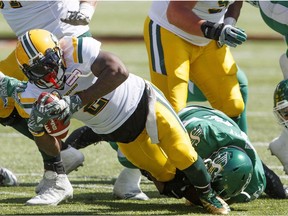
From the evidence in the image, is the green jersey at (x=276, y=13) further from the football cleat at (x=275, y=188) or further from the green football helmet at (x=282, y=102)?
the football cleat at (x=275, y=188)

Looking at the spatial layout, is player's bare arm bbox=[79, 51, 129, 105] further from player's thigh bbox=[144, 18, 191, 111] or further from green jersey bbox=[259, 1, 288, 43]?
green jersey bbox=[259, 1, 288, 43]

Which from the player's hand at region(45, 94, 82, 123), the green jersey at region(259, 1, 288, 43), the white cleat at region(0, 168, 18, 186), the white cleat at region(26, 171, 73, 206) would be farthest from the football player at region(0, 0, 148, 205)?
the green jersey at region(259, 1, 288, 43)

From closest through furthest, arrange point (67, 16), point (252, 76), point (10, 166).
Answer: point (67, 16) < point (10, 166) < point (252, 76)

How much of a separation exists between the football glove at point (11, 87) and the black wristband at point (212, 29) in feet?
4.34

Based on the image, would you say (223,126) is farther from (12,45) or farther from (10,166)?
(12,45)

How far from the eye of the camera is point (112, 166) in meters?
7.06

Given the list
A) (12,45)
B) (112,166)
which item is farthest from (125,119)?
(12,45)

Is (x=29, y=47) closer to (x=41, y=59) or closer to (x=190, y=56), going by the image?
(x=41, y=59)

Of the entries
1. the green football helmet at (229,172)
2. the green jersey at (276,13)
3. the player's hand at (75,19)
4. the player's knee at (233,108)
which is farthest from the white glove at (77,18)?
the green jersey at (276,13)

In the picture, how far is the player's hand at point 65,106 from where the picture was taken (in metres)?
4.79

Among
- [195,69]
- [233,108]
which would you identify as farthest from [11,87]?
[233,108]

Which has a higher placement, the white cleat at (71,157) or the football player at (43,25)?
the football player at (43,25)

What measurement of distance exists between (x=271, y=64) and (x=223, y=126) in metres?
10.0

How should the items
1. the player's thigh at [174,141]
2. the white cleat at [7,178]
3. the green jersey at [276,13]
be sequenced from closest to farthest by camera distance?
1. the player's thigh at [174,141]
2. the white cleat at [7,178]
3. the green jersey at [276,13]
